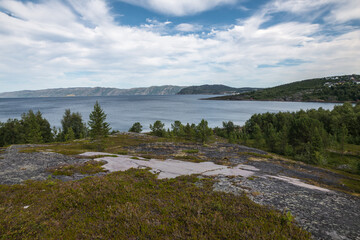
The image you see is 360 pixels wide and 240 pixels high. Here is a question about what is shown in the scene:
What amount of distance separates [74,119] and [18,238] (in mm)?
112146

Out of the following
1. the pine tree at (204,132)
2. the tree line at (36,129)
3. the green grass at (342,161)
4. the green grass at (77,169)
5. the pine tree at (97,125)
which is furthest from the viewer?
the pine tree at (204,132)

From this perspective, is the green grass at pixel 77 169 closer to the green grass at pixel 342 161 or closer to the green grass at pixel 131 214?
the green grass at pixel 131 214

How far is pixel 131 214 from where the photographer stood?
9062 millimetres

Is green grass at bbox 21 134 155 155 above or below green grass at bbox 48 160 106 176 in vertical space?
below

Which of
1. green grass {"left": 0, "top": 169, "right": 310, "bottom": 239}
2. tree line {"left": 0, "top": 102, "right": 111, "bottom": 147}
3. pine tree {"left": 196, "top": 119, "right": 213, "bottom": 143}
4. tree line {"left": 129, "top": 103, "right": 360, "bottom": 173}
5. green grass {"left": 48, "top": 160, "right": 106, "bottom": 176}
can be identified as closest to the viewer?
green grass {"left": 0, "top": 169, "right": 310, "bottom": 239}

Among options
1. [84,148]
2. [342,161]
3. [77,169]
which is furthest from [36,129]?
[342,161]

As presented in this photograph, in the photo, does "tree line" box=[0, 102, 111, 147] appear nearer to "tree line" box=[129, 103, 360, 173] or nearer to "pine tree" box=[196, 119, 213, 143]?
"pine tree" box=[196, 119, 213, 143]

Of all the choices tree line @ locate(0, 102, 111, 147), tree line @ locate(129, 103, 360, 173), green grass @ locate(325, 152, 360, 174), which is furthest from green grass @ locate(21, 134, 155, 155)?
green grass @ locate(325, 152, 360, 174)

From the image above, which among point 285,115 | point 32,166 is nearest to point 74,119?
point 32,166

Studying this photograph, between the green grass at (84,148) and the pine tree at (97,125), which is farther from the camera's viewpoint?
the pine tree at (97,125)

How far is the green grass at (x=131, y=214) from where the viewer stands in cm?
771

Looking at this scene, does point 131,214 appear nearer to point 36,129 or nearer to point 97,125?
point 97,125

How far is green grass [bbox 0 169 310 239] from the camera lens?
7.71 m

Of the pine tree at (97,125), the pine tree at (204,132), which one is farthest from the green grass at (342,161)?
the pine tree at (97,125)
